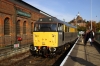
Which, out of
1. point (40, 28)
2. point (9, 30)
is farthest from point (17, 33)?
point (40, 28)

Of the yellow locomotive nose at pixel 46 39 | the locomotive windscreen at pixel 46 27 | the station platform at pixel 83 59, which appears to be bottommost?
the station platform at pixel 83 59

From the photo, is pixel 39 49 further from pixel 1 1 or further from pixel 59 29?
pixel 1 1

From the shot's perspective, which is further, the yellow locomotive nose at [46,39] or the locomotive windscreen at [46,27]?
the locomotive windscreen at [46,27]

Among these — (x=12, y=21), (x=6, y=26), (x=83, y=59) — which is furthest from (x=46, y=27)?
(x=12, y=21)

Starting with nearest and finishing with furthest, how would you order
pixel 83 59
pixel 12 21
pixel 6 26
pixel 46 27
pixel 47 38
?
pixel 83 59, pixel 47 38, pixel 46 27, pixel 6 26, pixel 12 21

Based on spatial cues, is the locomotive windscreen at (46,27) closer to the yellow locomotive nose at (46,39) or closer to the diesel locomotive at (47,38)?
the diesel locomotive at (47,38)

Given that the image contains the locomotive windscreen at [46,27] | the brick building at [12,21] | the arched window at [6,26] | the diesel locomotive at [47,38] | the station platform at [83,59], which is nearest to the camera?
the station platform at [83,59]

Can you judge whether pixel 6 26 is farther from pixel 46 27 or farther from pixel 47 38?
pixel 47 38

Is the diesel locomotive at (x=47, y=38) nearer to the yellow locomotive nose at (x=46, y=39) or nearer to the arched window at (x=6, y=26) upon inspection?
the yellow locomotive nose at (x=46, y=39)

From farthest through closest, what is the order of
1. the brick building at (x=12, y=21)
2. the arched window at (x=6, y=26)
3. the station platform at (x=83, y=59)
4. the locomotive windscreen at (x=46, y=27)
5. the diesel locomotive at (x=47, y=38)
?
the arched window at (x=6, y=26) < the brick building at (x=12, y=21) < the locomotive windscreen at (x=46, y=27) < the diesel locomotive at (x=47, y=38) < the station platform at (x=83, y=59)

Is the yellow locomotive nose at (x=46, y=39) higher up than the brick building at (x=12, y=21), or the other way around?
the brick building at (x=12, y=21)

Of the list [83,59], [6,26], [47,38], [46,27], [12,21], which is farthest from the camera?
[12,21]

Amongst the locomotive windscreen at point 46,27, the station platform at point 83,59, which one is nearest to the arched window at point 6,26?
the locomotive windscreen at point 46,27

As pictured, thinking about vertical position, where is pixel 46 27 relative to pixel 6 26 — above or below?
below
